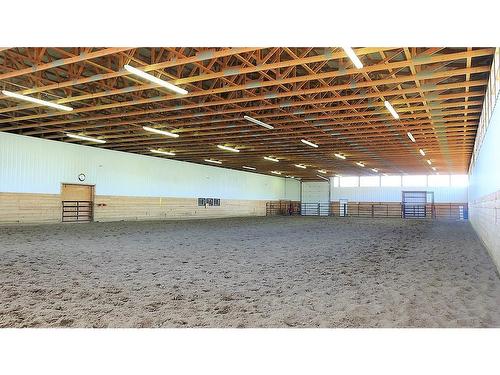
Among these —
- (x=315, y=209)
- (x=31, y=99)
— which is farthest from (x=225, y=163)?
(x=31, y=99)

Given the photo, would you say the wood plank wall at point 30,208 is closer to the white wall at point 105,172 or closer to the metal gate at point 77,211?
the white wall at point 105,172

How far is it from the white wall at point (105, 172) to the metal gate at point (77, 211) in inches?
37.4

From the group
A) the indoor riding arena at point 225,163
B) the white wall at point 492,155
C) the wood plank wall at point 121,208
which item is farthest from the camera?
the wood plank wall at point 121,208

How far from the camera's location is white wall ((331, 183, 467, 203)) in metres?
34.3

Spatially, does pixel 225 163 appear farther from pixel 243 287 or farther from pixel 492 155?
pixel 243 287

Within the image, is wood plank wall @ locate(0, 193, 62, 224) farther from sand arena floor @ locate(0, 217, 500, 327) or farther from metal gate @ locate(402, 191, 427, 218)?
metal gate @ locate(402, 191, 427, 218)

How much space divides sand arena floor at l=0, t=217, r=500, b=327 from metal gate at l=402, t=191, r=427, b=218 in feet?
88.1

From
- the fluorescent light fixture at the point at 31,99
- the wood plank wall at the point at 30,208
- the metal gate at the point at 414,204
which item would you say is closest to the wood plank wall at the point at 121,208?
the wood plank wall at the point at 30,208

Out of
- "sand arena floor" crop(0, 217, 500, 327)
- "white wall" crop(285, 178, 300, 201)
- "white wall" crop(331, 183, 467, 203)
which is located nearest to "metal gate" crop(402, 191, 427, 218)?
"white wall" crop(331, 183, 467, 203)

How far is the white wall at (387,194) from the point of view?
113 feet

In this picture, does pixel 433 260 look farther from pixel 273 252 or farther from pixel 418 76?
pixel 418 76

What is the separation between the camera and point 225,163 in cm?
2980
